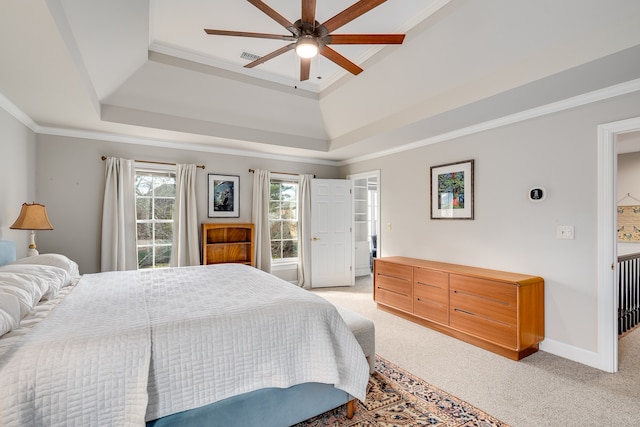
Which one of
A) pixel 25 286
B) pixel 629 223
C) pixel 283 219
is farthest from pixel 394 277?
pixel 629 223

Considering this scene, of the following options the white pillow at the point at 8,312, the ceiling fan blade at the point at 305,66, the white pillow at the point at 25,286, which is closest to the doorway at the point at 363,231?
the ceiling fan blade at the point at 305,66

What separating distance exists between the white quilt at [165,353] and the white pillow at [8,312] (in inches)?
3.9

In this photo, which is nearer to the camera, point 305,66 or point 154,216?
point 305,66

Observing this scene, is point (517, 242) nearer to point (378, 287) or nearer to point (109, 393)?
point (378, 287)

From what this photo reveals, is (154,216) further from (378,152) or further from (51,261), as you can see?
(378,152)

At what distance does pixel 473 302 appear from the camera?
324 centimetres

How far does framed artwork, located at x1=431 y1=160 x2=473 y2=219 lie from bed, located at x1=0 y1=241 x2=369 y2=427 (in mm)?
2584

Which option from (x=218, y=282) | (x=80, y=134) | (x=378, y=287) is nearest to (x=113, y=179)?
(x=80, y=134)

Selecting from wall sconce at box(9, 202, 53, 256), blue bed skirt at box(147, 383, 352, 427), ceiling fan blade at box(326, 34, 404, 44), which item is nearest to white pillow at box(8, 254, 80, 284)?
wall sconce at box(9, 202, 53, 256)

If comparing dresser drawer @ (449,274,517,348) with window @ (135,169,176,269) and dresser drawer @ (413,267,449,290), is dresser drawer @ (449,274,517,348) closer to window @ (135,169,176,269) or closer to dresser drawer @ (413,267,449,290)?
dresser drawer @ (413,267,449,290)

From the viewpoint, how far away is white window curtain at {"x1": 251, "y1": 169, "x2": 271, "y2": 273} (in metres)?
5.13

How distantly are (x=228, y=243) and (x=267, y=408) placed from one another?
10.9 ft

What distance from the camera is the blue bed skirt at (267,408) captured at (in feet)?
5.13

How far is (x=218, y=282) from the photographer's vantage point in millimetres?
2572
